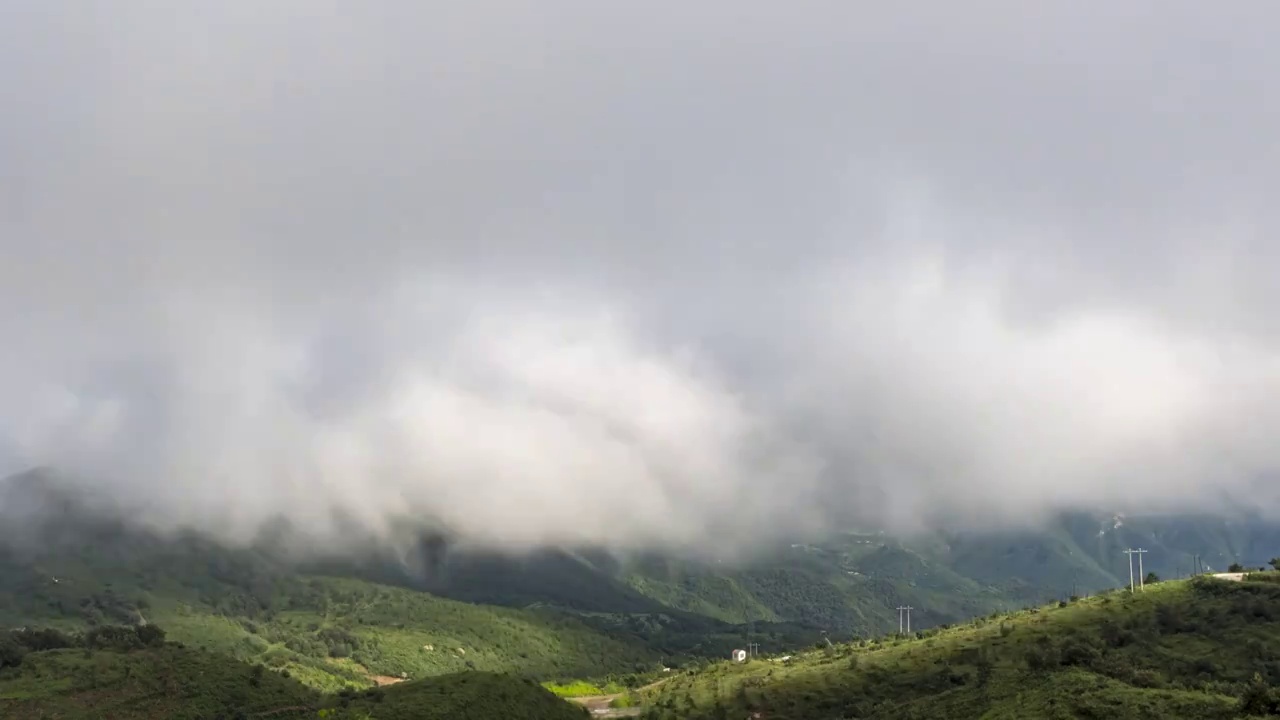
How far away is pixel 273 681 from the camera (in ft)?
521

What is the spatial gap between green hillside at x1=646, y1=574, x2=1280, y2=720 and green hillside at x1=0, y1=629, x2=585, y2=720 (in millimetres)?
40568

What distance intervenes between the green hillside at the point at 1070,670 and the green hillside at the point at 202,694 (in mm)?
40568

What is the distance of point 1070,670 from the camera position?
119188 millimetres

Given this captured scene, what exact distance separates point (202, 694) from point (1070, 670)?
398 ft

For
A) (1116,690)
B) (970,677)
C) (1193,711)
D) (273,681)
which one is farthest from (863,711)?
(273,681)

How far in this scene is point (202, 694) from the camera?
144m

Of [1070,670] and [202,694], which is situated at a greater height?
[1070,670]

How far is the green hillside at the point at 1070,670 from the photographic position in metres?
104

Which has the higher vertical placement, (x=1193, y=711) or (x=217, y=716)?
(x=1193, y=711)

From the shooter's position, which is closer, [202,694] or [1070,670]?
[1070,670]

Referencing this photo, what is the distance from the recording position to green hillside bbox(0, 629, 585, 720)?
136 metres

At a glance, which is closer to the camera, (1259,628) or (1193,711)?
(1193,711)

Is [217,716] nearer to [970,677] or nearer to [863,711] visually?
[863,711]

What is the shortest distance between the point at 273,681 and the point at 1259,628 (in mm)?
152056
